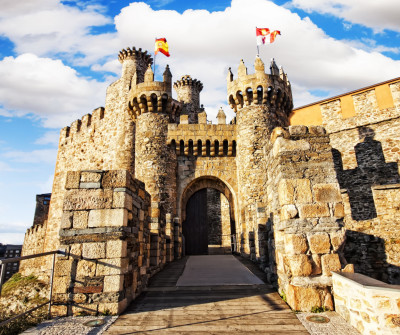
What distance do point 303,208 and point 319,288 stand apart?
1103 millimetres

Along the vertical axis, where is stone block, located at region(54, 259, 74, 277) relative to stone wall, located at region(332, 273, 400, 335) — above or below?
above

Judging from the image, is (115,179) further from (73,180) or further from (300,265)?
(300,265)

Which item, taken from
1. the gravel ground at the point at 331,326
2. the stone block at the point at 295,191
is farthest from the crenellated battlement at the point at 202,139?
the gravel ground at the point at 331,326

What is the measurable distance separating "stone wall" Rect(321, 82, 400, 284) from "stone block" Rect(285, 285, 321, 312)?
8.62 meters

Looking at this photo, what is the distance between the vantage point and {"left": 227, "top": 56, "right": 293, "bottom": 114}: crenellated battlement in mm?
12609

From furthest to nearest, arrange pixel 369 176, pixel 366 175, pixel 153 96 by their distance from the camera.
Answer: pixel 366 175, pixel 369 176, pixel 153 96

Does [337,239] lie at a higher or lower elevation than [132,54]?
lower

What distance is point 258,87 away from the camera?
41.6 ft

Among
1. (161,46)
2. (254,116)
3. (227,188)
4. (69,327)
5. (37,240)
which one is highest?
(161,46)

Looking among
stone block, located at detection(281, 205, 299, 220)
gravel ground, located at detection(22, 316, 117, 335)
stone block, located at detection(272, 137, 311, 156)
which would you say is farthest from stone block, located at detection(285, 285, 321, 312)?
gravel ground, located at detection(22, 316, 117, 335)

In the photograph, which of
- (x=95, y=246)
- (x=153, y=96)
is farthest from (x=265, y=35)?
(x=95, y=246)

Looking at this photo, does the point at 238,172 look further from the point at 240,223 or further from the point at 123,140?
the point at 123,140

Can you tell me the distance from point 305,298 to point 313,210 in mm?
1217

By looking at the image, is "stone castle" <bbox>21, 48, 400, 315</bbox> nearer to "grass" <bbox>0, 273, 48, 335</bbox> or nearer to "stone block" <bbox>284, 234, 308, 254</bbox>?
"stone block" <bbox>284, 234, 308, 254</bbox>
